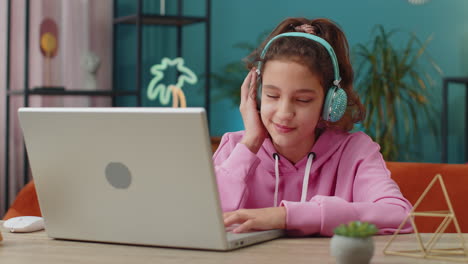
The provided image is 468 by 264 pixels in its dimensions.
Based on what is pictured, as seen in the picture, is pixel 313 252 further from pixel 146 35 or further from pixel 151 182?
pixel 146 35

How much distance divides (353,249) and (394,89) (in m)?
2.96

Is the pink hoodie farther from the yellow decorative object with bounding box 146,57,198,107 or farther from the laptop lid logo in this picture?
the yellow decorative object with bounding box 146,57,198,107

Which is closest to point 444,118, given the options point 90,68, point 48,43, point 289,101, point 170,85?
point 170,85

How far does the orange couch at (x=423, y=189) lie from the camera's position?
5.82 feet

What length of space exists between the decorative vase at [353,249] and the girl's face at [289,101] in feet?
1.85

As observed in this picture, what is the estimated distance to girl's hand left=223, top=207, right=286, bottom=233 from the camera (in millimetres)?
1232

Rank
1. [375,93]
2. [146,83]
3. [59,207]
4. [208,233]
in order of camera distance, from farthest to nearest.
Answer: [146,83] < [375,93] < [59,207] < [208,233]

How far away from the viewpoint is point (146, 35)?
4410 mm

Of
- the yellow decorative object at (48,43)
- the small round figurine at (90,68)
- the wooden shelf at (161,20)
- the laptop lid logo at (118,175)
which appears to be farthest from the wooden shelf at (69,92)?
the laptop lid logo at (118,175)

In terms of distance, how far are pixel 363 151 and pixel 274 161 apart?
8.3 inches

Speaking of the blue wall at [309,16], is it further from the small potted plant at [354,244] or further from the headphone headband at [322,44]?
the small potted plant at [354,244]

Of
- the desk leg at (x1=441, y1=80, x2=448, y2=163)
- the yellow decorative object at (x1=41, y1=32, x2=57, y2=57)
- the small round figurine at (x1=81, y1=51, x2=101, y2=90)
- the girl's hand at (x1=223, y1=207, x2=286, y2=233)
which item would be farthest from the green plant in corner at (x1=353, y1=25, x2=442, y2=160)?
the girl's hand at (x1=223, y1=207, x2=286, y2=233)

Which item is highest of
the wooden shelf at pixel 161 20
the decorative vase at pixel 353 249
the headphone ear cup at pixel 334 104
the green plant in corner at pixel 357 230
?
the wooden shelf at pixel 161 20

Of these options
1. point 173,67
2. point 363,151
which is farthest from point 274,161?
→ point 173,67
